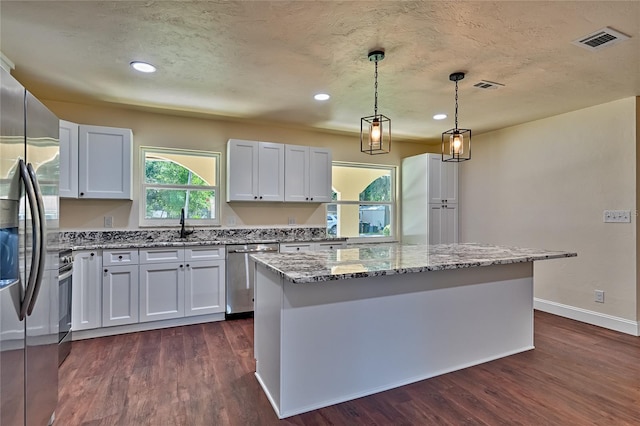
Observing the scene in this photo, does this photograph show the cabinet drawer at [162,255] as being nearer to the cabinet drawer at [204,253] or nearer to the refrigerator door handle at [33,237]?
the cabinet drawer at [204,253]

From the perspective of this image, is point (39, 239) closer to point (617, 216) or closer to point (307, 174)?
point (307, 174)

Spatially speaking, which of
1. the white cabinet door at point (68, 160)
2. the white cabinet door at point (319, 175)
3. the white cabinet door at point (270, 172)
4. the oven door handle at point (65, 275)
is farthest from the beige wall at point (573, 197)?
the white cabinet door at point (68, 160)

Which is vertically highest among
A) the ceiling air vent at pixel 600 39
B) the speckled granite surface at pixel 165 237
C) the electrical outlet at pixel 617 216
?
the ceiling air vent at pixel 600 39

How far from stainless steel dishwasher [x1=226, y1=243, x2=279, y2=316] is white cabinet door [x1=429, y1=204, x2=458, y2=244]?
271cm

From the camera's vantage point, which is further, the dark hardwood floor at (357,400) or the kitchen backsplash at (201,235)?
the kitchen backsplash at (201,235)

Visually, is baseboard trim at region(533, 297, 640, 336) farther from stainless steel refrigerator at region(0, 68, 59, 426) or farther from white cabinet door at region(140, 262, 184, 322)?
stainless steel refrigerator at region(0, 68, 59, 426)

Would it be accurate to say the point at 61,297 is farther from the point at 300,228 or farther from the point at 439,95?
the point at 439,95

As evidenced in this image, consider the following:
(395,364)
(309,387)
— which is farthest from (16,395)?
(395,364)

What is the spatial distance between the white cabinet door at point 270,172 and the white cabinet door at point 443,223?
7.66ft

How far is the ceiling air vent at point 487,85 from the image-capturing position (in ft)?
10.0

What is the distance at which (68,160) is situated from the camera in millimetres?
3344

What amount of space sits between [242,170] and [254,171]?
0.15 metres

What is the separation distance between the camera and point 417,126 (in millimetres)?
4668

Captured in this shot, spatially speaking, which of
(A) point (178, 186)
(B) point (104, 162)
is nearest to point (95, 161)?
(B) point (104, 162)
